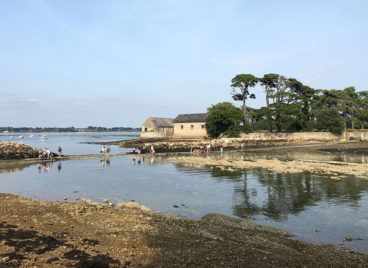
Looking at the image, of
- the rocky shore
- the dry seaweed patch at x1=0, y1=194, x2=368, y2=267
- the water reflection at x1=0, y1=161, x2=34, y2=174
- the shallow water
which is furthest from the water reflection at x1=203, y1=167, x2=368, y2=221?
the rocky shore

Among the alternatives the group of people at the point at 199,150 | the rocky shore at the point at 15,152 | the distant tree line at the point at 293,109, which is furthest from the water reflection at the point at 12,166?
the distant tree line at the point at 293,109

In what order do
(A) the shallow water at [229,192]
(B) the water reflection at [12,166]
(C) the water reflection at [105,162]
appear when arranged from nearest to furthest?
1. (A) the shallow water at [229,192]
2. (B) the water reflection at [12,166]
3. (C) the water reflection at [105,162]

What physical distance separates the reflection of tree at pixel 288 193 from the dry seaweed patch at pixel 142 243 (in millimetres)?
4424

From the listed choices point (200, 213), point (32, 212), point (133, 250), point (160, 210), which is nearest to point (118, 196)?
point (160, 210)

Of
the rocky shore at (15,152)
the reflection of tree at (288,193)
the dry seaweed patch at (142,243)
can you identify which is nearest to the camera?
the dry seaweed patch at (142,243)

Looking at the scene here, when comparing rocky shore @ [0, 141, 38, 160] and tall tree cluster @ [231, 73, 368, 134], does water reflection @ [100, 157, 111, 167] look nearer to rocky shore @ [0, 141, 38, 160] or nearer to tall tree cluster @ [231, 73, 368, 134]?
rocky shore @ [0, 141, 38, 160]

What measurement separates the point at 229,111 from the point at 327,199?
63.5m

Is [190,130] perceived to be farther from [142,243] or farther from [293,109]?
[142,243]

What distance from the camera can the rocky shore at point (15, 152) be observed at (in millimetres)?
50344

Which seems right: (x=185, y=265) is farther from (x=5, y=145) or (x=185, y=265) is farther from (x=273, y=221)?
(x=5, y=145)

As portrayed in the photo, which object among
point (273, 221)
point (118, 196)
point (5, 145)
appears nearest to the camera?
point (273, 221)

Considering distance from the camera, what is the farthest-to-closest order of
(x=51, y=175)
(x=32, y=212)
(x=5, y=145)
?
(x=5, y=145) → (x=51, y=175) → (x=32, y=212)

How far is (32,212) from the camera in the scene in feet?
54.6

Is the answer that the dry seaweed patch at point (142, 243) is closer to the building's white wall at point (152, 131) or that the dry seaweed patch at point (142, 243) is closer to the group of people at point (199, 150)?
the group of people at point (199, 150)
